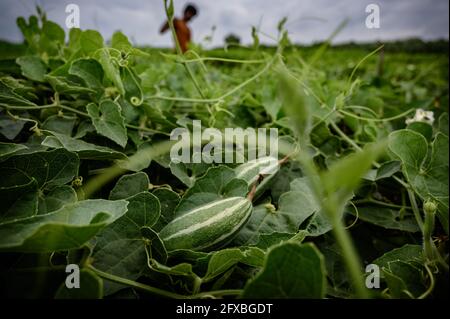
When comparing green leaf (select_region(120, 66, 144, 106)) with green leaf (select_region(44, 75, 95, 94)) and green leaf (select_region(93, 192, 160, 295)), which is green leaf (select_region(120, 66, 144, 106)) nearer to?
green leaf (select_region(44, 75, 95, 94))

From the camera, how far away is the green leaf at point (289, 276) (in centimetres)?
31

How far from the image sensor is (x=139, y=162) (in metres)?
0.58

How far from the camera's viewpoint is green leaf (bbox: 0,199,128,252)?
317 millimetres

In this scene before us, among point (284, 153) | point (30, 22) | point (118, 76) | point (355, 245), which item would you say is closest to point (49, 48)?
point (30, 22)

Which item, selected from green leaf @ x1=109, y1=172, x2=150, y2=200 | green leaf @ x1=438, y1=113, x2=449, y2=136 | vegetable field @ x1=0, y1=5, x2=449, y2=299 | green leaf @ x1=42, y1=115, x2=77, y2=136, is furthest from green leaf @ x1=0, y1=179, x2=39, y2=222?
green leaf @ x1=438, y1=113, x2=449, y2=136

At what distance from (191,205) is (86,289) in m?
0.20

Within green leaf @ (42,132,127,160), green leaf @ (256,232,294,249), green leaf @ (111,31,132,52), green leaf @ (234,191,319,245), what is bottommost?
green leaf @ (256,232,294,249)

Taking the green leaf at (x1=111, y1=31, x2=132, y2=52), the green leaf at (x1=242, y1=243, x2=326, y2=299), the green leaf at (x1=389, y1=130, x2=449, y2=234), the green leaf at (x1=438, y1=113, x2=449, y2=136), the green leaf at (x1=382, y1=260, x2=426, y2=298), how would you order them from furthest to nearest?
the green leaf at (x1=438, y1=113, x2=449, y2=136) < the green leaf at (x1=111, y1=31, x2=132, y2=52) < the green leaf at (x1=389, y1=130, x2=449, y2=234) < the green leaf at (x1=382, y1=260, x2=426, y2=298) < the green leaf at (x1=242, y1=243, x2=326, y2=299)

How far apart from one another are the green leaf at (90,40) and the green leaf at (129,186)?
0.37 meters

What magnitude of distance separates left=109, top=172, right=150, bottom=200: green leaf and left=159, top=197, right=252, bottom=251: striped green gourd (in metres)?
0.08

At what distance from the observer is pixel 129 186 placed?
1.67 feet

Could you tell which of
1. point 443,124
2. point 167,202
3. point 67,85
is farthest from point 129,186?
point 443,124

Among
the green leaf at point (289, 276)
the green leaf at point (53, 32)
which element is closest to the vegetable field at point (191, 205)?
the green leaf at point (289, 276)

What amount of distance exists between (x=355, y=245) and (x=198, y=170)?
12.9 inches
